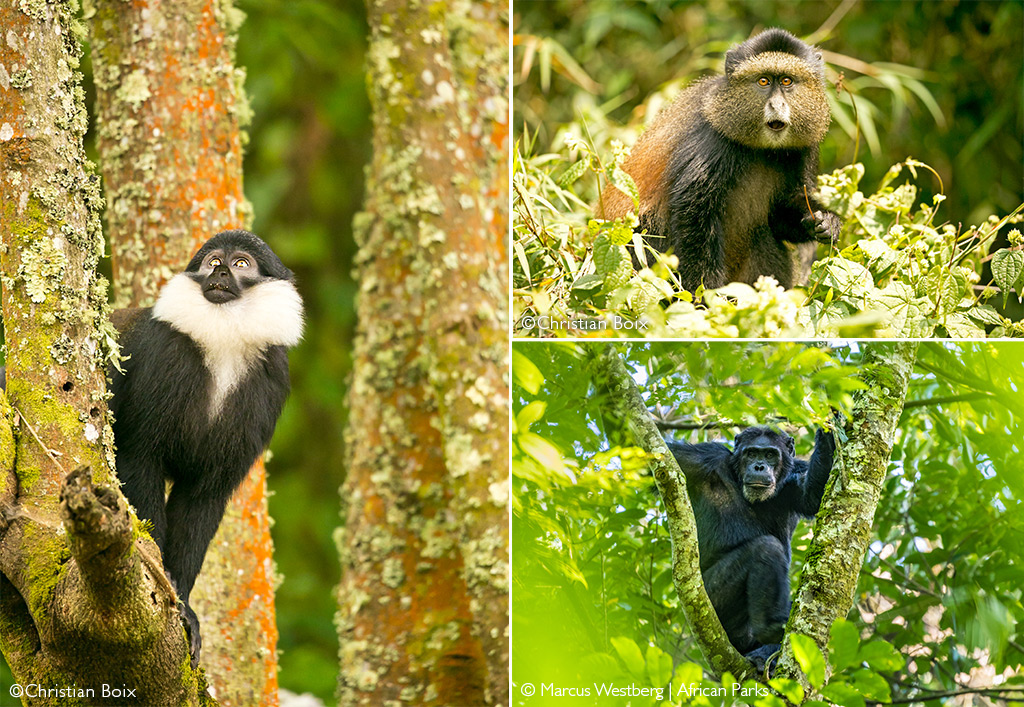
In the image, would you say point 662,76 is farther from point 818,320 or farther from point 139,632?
point 139,632

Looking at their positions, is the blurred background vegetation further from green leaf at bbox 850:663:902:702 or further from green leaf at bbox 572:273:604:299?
green leaf at bbox 850:663:902:702

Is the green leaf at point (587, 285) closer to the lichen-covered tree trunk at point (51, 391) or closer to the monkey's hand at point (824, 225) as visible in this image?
the monkey's hand at point (824, 225)

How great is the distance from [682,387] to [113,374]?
3.09 ft

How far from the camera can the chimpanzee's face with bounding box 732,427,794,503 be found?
1.39m

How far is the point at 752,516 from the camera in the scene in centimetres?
141

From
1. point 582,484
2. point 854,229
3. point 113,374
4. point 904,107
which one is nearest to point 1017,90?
point 904,107

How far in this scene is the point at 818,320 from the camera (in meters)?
1.39

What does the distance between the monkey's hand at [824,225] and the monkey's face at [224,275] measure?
95cm

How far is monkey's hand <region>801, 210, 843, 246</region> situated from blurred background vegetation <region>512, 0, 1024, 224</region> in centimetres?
23

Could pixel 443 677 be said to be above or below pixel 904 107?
below

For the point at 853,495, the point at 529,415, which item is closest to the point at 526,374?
the point at 529,415

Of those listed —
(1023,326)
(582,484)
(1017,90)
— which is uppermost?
(1017,90)

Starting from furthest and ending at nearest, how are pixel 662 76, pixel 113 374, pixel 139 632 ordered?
pixel 662 76
pixel 113 374
pixel 139 632

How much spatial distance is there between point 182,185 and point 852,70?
68.0 inches
